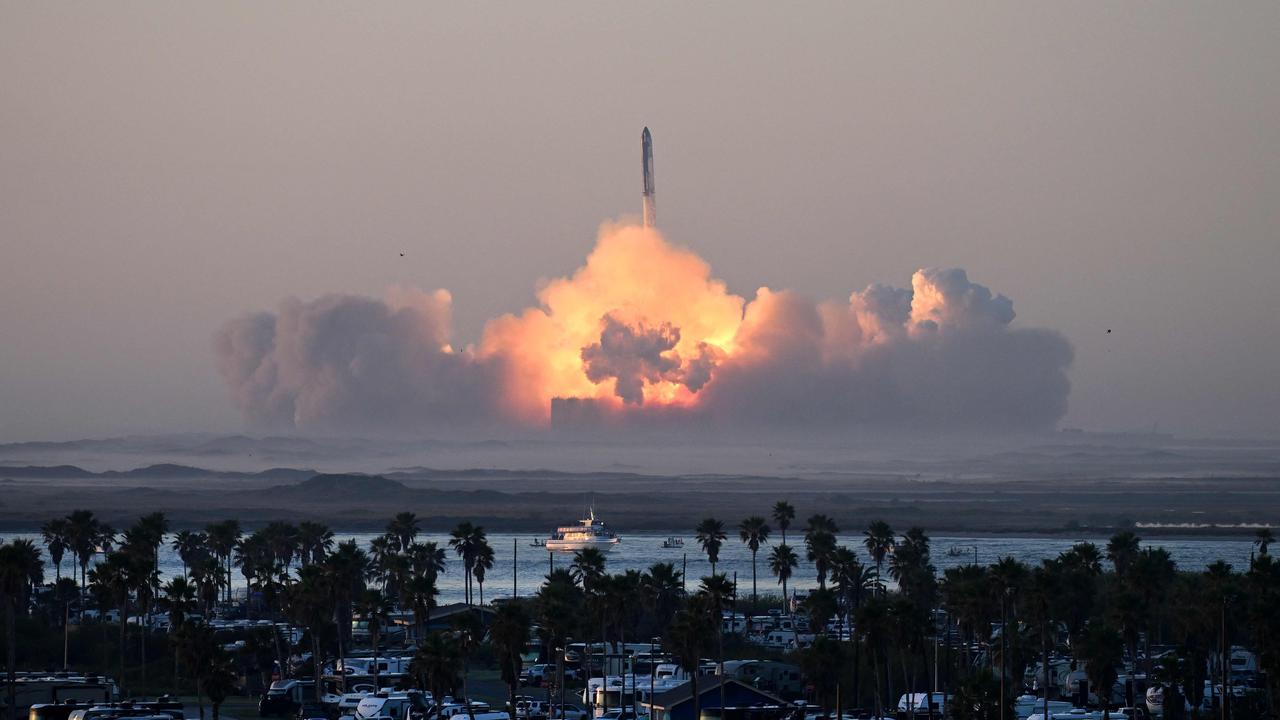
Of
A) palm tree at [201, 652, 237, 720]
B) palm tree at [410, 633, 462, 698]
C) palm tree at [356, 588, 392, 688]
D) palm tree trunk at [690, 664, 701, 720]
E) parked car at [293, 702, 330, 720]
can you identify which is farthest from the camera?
palm tree at [356, 588, 392, 688]

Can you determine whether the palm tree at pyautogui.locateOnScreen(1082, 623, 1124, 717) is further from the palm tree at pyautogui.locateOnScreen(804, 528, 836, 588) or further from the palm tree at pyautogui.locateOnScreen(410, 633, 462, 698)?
the palm tree at pyautogui.locateOnScreen(804, 528, 836, 588)

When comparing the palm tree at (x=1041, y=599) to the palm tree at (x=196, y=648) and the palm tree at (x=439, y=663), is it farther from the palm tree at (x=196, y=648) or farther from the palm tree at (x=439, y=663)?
the palm tree at (x=196, y=648)

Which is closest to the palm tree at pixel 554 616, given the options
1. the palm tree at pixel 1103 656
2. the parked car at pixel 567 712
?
the parked car at pixel 567 712

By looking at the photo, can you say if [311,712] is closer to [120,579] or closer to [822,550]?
[120,579]

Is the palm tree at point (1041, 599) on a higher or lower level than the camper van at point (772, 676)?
higher

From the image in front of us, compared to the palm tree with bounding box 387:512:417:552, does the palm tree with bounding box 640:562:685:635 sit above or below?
below

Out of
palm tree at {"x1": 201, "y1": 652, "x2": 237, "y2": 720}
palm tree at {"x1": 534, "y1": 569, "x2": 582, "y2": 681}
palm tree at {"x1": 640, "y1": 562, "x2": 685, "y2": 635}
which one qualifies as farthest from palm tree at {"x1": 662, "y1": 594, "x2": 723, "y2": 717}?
palm tree at {"x1": 201, "y1": 652, "x2": 237, "y2": 720}

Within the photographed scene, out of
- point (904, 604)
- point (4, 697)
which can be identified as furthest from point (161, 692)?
point (904, 604)

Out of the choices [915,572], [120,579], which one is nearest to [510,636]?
[120,579]

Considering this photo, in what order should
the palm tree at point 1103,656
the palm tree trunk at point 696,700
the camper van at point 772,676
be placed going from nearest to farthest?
the palm tree at point 1103,656 < the palm tree trunk at point 696,700 < the camper van at point 772,676

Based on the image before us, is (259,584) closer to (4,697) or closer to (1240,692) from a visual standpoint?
(4,697)

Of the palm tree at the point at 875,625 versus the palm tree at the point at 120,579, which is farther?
the palm tree at the point at 120,579

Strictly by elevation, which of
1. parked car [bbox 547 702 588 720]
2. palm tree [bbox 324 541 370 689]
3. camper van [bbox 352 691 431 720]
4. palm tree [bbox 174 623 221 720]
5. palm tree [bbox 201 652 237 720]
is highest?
palm tree [bbox 324 541 370 689]

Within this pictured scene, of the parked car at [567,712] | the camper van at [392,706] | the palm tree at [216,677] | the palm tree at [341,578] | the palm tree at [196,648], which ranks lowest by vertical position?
the parked car at [567,712]
